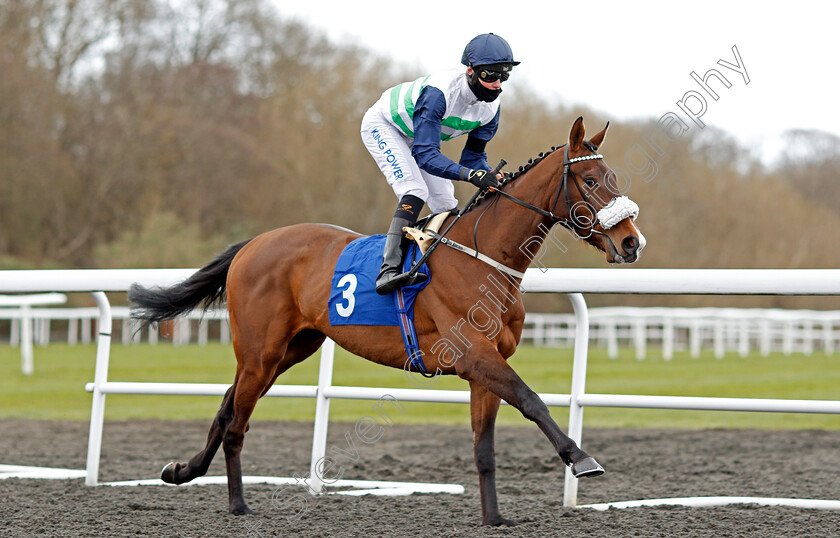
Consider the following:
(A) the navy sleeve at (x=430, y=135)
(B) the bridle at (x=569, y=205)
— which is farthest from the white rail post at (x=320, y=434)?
(B) the bridle at (x=569, y=205)

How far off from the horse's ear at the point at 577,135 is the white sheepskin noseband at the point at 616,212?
32 cm

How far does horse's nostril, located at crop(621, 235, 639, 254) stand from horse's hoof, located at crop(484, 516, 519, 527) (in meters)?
1.25

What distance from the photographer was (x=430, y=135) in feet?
13.4

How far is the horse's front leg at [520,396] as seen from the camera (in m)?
3.49

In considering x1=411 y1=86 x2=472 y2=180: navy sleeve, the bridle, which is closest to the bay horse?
the bridle

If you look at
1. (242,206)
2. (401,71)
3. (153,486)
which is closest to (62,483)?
(153,486)

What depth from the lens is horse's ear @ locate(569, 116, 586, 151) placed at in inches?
147

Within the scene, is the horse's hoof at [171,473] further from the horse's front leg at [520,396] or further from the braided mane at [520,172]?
the braided mane at [520,172]

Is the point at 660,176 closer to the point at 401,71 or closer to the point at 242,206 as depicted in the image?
the point at 401,71

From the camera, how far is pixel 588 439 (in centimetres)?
783

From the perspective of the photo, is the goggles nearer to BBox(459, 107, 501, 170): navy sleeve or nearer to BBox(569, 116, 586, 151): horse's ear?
BBox(459, 107, 501, 170): navy sleeve

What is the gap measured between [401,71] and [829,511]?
787 inches

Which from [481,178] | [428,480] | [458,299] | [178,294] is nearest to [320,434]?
[428,480]

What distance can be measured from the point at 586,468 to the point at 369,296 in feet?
4.27
